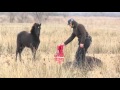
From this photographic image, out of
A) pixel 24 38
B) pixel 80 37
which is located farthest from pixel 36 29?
pixel 80 37

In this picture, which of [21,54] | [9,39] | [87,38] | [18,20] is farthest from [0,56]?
[18,20]

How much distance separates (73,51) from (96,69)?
7.40 ft

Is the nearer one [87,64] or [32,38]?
[87,64]

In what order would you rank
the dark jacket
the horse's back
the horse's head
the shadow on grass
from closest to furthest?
the shadow on grass → the dark jacket → the horse's head → the horse's back

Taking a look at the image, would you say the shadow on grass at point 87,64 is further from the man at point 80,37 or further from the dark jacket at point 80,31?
the dark jacket at point 80,31

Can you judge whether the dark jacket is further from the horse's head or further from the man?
the horse's head

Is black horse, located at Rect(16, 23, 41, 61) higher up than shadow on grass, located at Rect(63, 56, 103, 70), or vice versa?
black horse, located at Rect(16, 23, 41, 61)

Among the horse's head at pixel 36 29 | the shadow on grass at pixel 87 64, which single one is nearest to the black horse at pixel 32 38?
the horse's head at pixel 36 29

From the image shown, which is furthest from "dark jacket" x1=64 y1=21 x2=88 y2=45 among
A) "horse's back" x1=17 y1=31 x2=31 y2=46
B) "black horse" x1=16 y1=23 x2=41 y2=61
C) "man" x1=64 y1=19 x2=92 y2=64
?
"horse's back" x1=17 y1=31 x2=31 y2=46

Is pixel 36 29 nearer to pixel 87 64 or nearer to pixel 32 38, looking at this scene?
pixel 32 38

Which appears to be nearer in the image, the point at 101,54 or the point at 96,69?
the point at 96,69

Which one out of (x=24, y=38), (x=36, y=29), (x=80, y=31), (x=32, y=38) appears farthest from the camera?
(x=24, y=38)

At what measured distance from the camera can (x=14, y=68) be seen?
1016cm

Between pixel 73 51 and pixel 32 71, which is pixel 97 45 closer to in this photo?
pixel 73 51
